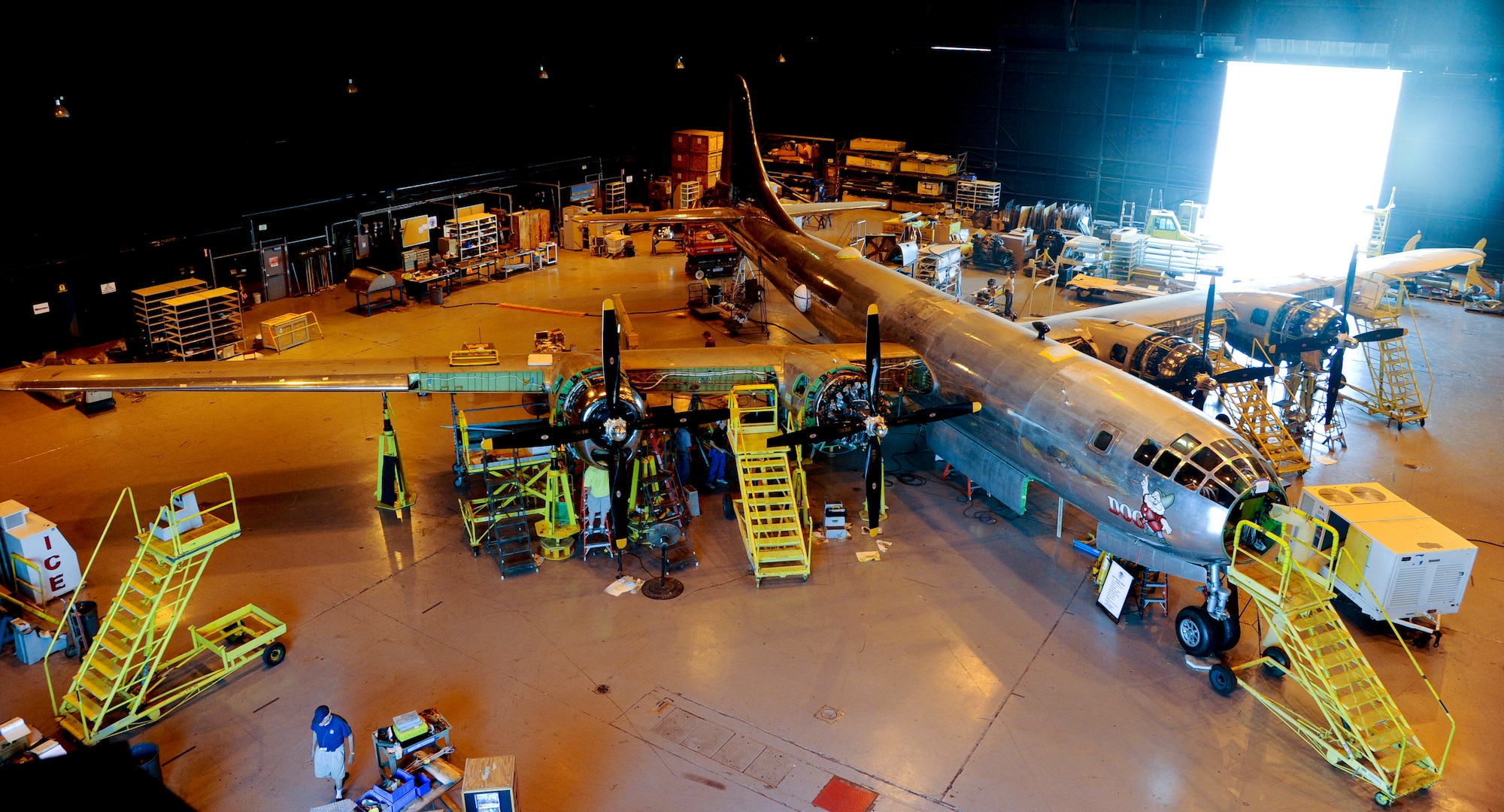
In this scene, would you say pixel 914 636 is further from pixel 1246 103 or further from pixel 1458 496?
pixel 1246 103

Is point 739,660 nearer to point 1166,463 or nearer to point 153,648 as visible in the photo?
point 1166,463

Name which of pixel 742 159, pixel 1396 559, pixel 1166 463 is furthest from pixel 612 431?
pixel 742 159

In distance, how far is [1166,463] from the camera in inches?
659

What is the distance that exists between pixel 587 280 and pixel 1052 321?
20.7 meters

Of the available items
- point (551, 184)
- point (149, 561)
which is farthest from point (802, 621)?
point (551, 184)

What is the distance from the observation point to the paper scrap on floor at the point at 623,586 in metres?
18.7

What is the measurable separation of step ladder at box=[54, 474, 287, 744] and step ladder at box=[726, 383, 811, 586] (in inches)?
349

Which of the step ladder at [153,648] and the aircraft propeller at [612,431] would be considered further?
the aircraft propeller at [612,431]

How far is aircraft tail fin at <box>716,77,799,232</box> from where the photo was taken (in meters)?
34.2

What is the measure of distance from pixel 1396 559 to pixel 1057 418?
5.93 m

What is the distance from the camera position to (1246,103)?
4522 centimetres

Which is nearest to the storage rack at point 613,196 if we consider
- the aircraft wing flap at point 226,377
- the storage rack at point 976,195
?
the storage rack at point 976,195

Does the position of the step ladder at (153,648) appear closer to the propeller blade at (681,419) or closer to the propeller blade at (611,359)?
the propeller blade at (611,359)

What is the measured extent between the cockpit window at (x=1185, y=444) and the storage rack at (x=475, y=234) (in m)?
29.1
